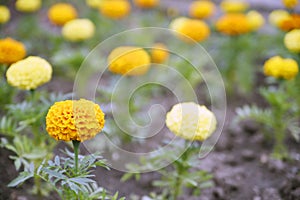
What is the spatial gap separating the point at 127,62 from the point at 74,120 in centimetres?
107

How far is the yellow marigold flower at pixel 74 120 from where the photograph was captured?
154cm

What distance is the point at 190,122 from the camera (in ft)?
6.23

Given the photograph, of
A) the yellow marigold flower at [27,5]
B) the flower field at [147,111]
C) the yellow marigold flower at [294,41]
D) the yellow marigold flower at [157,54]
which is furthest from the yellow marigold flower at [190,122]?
the yellow marigold flower at [27,5]

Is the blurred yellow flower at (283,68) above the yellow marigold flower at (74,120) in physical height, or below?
below

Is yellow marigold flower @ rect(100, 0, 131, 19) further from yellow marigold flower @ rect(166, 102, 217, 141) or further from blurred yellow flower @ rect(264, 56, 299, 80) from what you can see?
yellow marigold flower @ rect(166, 102, 217, 141)

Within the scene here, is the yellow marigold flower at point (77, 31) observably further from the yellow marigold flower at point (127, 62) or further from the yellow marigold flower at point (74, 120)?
the yellow marigold flower at point (74, 120)

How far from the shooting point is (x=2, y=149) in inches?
92.2

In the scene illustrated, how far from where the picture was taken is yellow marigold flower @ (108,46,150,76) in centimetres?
254

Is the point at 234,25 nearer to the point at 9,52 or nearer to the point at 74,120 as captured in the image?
the point at 9,52

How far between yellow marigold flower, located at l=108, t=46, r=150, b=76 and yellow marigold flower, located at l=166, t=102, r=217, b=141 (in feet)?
2.36

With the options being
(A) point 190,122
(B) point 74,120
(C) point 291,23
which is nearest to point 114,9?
(C) point 291,23

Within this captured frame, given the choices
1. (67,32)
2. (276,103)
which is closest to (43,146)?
(67,32)

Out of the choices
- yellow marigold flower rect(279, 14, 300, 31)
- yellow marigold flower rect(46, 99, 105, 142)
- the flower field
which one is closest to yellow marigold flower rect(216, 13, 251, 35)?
the flower field

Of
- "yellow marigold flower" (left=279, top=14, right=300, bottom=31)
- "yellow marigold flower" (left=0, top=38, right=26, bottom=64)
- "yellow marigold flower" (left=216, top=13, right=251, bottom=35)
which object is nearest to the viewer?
"yellow marigold flower" (left=0, top=38, right=26, bottom=64)
